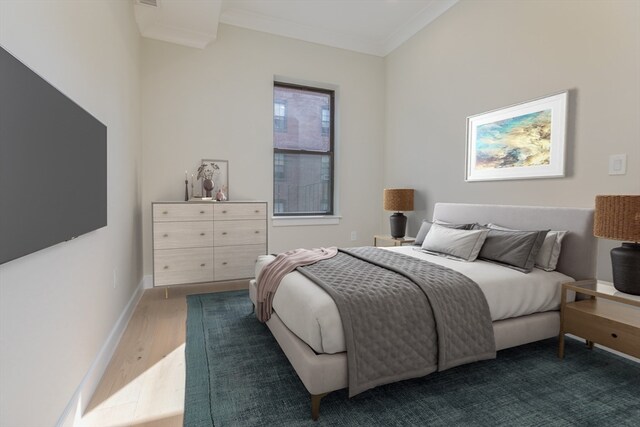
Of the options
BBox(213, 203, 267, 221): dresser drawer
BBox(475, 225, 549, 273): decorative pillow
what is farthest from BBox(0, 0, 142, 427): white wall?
BBox(475, 225, 549, 273): decorative pillow

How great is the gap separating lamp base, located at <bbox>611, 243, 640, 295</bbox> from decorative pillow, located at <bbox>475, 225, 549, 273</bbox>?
424 mm

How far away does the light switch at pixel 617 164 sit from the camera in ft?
7.23

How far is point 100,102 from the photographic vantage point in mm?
2057

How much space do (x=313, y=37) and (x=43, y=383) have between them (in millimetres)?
4343

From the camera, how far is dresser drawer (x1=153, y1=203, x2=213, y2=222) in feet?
10.6

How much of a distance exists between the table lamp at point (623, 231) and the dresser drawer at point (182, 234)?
3.15 metres

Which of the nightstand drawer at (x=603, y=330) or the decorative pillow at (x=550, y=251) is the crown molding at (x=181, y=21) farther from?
the nightstand drawer at (x=603, y=330)

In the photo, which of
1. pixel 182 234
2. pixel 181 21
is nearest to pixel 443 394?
pixel 182 234

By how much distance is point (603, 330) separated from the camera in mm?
1898

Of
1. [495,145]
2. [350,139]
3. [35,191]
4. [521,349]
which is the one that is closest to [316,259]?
[521,349]

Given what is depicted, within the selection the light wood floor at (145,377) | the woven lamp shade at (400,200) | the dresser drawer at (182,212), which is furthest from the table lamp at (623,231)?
the dresser drawer at (182,212)

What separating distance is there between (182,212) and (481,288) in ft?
8.93

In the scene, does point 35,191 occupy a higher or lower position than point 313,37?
lower

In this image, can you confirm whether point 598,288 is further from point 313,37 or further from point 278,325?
point 313,37
